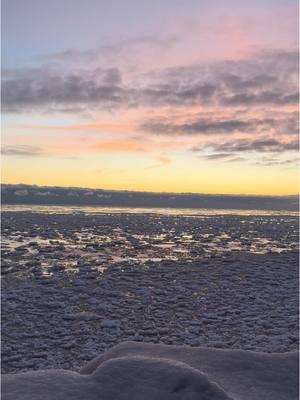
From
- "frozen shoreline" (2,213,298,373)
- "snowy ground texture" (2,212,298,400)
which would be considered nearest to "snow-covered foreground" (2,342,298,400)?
"snowy ground texture" (2,212,298,400)

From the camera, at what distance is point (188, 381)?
9.77 ft

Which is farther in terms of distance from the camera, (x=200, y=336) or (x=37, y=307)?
(x=37, y=307)

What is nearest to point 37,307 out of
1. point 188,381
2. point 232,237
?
point 188,381

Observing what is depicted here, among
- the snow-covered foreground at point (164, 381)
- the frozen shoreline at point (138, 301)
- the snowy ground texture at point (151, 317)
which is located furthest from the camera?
the frozen shoreline at point (138, 301)

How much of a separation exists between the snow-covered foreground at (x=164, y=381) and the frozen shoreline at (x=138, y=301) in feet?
8.59

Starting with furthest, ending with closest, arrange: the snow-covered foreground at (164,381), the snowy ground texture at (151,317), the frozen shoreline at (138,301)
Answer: the frozen shoreline at (138,301) → the snowy ground texture at (151,317) → the snow-covered foreground at (164,381)

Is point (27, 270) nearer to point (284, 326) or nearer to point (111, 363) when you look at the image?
point (284, 326)

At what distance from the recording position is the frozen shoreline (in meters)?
6.59

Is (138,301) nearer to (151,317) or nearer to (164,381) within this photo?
(151,317)

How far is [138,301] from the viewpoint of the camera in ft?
29.2

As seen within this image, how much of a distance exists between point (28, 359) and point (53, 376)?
302 cm

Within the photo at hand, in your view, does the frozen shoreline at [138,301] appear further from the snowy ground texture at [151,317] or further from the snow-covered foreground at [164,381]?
the snow-covered foreground at [164,381]

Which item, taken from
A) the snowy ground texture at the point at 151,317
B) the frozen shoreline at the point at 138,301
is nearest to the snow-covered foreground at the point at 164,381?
the snowy ground texture at the point at 151,317

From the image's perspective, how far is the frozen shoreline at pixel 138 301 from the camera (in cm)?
659
